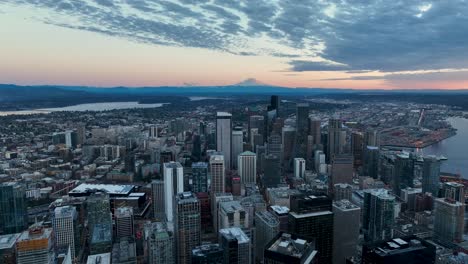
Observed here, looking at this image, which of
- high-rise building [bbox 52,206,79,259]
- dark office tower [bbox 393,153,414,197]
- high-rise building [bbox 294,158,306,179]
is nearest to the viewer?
high-rise building [bbox 52,206,79,259]

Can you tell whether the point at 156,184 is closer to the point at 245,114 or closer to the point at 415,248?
the point at 415,248

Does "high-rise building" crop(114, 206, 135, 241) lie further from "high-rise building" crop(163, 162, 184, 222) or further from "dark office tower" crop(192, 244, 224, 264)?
"dark office tower" crop(192, 244, 224, 264)

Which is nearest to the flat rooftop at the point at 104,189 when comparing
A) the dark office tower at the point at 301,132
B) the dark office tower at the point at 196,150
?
Result: the dark office tower at the point at 196,150

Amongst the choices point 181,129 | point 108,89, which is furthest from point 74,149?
point 108,89

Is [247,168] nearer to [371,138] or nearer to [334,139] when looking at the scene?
[334,139]

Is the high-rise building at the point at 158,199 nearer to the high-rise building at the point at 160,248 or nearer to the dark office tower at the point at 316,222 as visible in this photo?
the high-rise building at the point at 160,248

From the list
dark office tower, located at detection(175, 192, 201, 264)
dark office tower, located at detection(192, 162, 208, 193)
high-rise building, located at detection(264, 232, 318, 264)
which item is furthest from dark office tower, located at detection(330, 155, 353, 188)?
high-rise building, located at detection(264, 232, 318, 264)
